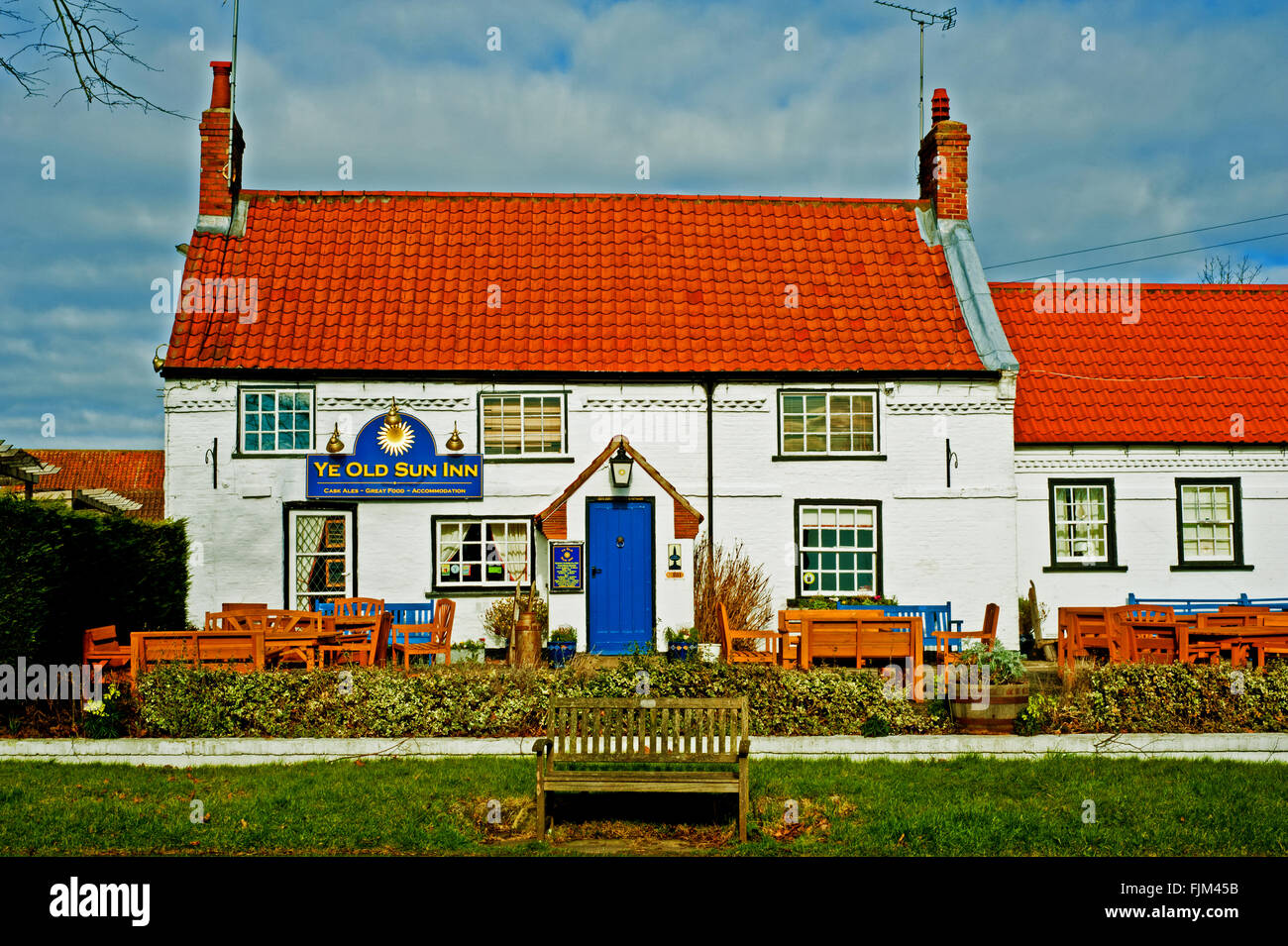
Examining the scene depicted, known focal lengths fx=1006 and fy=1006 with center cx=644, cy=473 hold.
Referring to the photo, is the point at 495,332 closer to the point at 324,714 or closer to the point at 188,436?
the point at 188,436

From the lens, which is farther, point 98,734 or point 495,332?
point 495,332

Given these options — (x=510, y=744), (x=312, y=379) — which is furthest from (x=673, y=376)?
(x=510, y=744)

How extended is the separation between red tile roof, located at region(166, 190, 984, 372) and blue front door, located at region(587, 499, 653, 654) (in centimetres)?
263

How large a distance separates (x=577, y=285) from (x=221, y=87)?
784 centimetres

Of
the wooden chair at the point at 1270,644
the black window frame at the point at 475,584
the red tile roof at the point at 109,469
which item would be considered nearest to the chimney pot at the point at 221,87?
the black window frame at the point at 475,584

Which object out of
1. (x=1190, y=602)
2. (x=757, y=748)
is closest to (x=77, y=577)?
(x=757, y=748)

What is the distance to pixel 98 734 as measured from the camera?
1072 cm

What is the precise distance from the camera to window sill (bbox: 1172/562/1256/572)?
18547 mm

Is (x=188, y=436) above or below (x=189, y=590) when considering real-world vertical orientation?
above

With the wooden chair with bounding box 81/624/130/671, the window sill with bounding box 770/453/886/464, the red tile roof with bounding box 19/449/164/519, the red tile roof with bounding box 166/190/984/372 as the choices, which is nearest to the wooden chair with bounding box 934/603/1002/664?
the window sill with bounding box 770/453/886/464

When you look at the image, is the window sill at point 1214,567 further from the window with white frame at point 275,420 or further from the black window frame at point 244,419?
the window with white frame at point 275,420

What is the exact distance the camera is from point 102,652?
11836 millimetres

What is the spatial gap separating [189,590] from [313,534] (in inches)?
85.5

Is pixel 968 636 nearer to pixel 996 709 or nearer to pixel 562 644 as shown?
pixel 996 709
